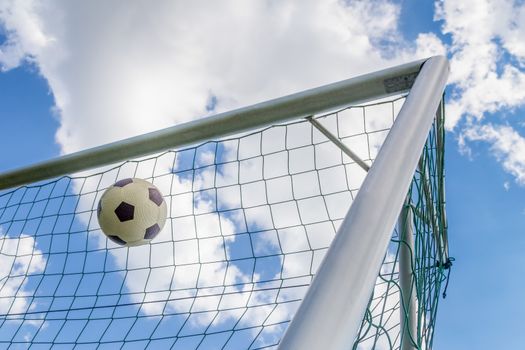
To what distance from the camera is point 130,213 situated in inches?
118

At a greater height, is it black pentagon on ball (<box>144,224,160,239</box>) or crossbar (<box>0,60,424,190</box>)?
crossbar (<box>0,60,424,190</box>)

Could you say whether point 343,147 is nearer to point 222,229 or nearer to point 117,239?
point 222,229

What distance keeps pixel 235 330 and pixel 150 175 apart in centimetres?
114

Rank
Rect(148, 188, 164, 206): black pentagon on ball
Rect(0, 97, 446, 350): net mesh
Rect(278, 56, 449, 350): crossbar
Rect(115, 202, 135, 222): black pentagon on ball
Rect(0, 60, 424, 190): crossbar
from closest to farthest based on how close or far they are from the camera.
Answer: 1. Rect(278, 56, 449, 350): crossbar
2. Rect(0, 60, 424, 190): crossbar
3. Rect(0, 97, 446, 350): net mesh
4. Rect(115, 202, 135, 222): black pentagon on ball
5. Rect(148, 188, 164, 206): black pentagon on ball

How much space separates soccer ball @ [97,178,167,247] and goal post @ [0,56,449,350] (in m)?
0.15

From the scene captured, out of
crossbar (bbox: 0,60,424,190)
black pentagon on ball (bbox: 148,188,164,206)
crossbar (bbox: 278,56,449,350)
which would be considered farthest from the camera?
black pentagon on ball (bbox: 148,188,164,206)

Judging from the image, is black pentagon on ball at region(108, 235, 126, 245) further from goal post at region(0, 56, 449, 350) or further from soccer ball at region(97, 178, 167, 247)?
goal post at region(0, 56, 449, 350)

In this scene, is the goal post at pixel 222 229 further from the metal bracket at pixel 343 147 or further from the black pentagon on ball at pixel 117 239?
the black pentagon on ball at pixel 117 239

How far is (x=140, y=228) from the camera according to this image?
304 centimetres

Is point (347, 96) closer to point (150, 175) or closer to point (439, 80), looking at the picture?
point (439, 80)

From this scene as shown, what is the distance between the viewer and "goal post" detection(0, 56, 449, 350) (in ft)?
7.98

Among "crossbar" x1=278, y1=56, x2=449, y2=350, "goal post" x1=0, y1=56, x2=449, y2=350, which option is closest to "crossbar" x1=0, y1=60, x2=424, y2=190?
"goal post" x1=0, y1=56, x2=449, y2=350

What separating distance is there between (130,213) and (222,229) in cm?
50

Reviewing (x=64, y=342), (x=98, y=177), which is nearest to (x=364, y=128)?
(x=98, y=177)
